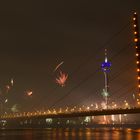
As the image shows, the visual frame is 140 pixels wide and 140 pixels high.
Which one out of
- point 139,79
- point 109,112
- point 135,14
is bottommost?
point 109,112

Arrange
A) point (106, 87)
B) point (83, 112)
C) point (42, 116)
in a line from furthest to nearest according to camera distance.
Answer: point (106, 87) → point (42, 116) → point (83, 112)

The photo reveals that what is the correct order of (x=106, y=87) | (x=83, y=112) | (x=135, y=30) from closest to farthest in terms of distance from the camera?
1. (x=135, y=30)
2. (x=83, y=112)
3. (x=106, y=87)

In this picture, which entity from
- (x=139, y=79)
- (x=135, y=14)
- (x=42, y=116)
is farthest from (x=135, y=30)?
(x=42, y=116)

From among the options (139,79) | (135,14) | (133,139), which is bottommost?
(133,139)

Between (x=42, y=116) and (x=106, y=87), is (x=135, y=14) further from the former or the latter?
(x=106, y=87)

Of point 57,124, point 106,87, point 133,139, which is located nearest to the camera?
point 133,139

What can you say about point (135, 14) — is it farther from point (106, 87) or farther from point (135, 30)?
point (106, 87)

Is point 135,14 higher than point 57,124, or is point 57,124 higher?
point 135,14

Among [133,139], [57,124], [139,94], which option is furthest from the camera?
[57,124]

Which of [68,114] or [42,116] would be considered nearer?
[68,114]

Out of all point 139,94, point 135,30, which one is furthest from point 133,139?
point 135,30
